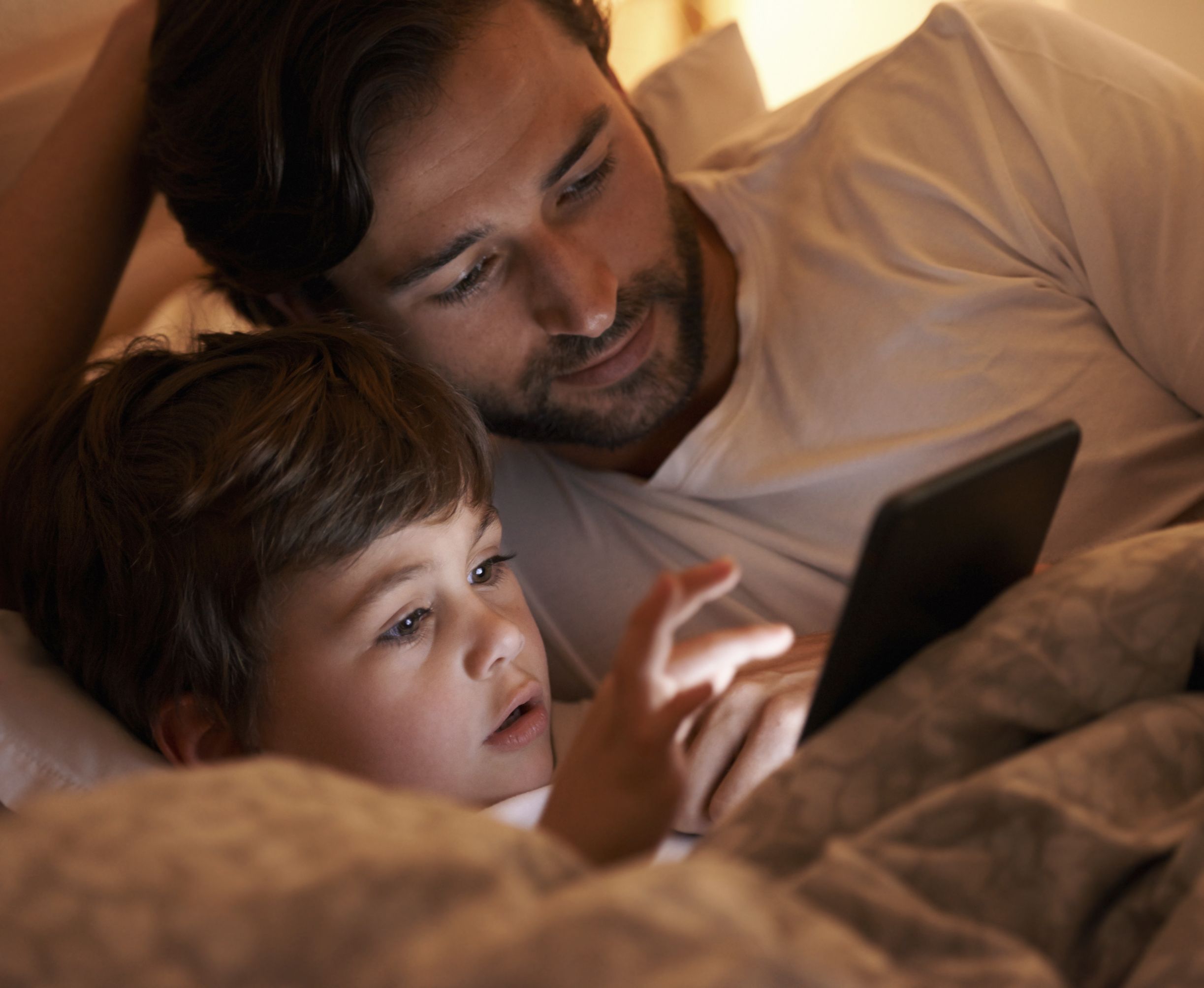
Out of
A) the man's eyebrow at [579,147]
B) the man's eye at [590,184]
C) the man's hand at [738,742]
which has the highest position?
the man's eyebrow at [579,147]

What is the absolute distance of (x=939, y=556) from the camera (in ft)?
1.66

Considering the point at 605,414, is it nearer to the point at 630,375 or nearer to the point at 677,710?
the point at 630,375

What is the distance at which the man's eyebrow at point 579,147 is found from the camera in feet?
3.45

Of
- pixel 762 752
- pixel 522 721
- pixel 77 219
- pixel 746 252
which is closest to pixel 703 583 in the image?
pixel 762 752

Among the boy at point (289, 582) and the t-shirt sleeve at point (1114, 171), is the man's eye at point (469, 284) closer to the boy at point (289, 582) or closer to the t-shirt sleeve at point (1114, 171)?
the boy at point (289, 582)

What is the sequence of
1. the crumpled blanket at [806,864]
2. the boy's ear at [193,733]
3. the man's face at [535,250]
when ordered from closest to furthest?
1. the crumpled blanket at [806,864]
2. the boy's ear at [193,733]
3. the man's face at [535,250]

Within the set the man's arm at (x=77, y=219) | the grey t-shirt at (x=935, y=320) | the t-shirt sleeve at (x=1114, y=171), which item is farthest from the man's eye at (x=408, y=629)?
the t-shirt sleeve at (x=1114, y=171)

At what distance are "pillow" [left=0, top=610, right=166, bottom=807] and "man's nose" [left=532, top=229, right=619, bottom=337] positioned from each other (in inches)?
23.2

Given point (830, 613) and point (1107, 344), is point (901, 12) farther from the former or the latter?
point (830, 613)

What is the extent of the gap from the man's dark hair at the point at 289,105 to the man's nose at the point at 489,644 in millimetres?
447

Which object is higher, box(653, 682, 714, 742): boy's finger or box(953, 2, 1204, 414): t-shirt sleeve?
box(653, 682, 714, 742): boy's finger

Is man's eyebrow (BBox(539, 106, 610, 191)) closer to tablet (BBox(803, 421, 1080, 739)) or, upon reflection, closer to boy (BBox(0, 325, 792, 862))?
boy (BBox(0, 325, 792, 862))

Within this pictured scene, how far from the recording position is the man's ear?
4.00 feet

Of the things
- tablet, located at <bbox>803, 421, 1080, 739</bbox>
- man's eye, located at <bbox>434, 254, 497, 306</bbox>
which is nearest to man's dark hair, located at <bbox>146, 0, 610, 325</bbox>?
man's eye, located at <bbox>434, 254, 497, 306</bbox>
